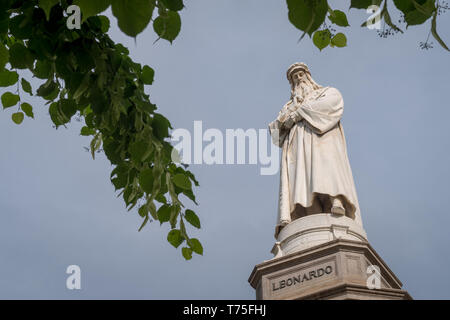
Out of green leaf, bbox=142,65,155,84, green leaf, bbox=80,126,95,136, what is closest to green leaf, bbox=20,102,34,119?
green leaf, bbox=80,126,95,136

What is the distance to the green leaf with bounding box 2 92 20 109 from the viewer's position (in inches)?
212

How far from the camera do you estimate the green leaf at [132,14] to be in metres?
2.51

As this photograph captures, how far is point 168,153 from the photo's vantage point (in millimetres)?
4473

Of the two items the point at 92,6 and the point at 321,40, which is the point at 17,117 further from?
the point at 92,6

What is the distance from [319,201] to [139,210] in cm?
606

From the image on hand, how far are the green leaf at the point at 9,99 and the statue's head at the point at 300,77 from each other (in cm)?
778

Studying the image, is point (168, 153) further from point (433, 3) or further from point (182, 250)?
point (433, 3)

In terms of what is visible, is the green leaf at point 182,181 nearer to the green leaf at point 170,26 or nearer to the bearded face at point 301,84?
the green leaf at point 170,26

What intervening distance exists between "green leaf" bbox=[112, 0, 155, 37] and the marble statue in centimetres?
792

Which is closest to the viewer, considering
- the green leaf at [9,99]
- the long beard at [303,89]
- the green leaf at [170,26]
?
the green leaf at [170,26]

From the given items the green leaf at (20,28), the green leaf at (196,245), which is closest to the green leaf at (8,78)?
the green leaf at (20,28)

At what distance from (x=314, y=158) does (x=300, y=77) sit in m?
2.16

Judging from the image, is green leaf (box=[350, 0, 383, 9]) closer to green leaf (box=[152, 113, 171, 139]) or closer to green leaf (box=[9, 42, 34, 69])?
green leaf (box=[152, 113, 171, 139])
